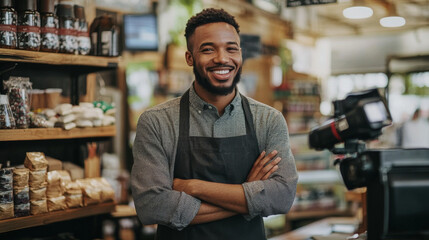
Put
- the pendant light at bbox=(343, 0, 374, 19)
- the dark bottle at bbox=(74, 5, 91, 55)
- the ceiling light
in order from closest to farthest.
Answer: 1. the dark bottle at bbox=(74, 5, 91, 55)
2. the pendant light at bbox=(343, 0, 374, 19)
3. the ceiling light

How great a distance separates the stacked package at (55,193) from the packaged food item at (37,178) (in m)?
0.07

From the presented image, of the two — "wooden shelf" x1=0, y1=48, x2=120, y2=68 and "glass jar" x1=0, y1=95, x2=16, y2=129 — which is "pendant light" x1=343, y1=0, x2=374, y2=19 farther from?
"glass jar" x1=0, y1=95, x2=16, y2=129

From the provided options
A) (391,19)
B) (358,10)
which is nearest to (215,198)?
(358,10)

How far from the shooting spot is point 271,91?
25.3 ft

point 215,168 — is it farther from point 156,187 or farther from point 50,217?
point 50,217

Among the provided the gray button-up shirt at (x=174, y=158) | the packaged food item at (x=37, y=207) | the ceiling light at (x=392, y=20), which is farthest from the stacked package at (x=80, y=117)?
the ceiling light at (x=392, y=20)

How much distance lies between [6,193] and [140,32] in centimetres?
402

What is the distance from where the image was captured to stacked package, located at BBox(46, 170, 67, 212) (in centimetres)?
259

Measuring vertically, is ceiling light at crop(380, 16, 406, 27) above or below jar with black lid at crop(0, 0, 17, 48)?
above

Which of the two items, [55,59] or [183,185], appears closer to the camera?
[183,185]

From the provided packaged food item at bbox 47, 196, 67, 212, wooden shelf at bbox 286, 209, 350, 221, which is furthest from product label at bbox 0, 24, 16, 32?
wooden shelf at bbox 286, 209, 350, 221

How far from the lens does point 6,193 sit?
2381 mm

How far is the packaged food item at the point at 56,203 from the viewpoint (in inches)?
102

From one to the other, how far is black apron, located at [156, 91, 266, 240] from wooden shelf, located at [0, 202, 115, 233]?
0.83 metres
